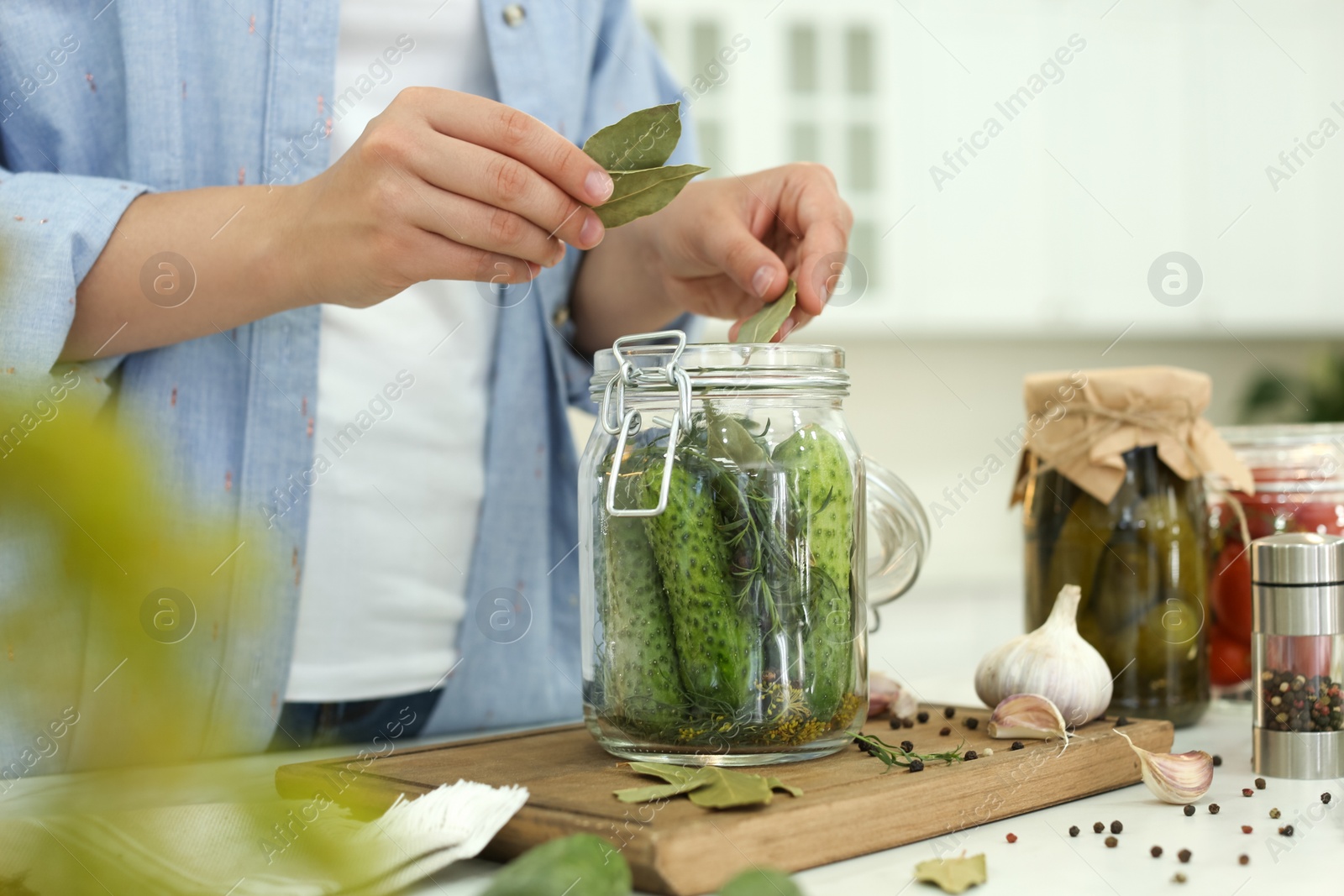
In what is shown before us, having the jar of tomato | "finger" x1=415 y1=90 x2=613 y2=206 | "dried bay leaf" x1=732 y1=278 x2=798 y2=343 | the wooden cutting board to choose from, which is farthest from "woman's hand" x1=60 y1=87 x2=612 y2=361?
the jar of tomato

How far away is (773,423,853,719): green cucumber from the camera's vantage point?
1.92 ft

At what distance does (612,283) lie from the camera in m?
0.98

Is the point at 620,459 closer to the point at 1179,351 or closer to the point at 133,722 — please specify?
the point at 133,722

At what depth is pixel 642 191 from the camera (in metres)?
0.64

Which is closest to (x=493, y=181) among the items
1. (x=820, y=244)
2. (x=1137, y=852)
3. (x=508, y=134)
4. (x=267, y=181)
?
(x=508, y=134)

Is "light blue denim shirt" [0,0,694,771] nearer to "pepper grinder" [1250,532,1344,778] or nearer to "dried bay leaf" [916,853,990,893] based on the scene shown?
"dried bay leaf" [916,853,990,893]

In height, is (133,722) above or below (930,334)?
below

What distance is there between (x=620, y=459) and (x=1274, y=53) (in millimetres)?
3008

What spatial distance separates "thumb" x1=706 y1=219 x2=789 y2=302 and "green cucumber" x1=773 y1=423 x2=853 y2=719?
6.3 inches

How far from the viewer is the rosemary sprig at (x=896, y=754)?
595mm

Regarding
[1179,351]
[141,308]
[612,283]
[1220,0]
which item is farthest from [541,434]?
[1179,351]

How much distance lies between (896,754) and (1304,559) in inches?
10.7

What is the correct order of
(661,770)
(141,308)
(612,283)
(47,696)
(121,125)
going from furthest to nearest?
1. (612,283)
2. (121,125)
3. (141,308)
4. (661,770)
5. (47,696)

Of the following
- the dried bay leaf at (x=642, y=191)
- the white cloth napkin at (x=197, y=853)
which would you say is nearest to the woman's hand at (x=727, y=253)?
the dried bay leaf at (x=642, y=191)
